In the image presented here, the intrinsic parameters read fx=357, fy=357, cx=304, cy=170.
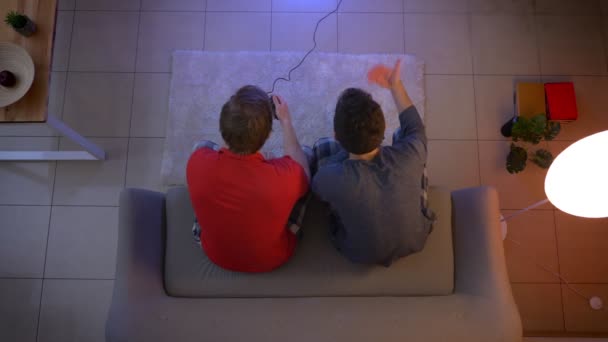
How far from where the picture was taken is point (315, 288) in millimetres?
1489

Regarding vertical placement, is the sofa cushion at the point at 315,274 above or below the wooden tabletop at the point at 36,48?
below

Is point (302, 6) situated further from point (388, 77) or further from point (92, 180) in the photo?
point (92, 180)

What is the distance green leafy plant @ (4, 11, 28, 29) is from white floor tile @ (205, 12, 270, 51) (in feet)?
3.23

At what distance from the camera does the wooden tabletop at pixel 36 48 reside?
4.92 feet

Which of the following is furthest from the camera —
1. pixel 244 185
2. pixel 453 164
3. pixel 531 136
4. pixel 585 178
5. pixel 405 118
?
pixel 453 164

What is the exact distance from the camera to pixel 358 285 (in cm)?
149

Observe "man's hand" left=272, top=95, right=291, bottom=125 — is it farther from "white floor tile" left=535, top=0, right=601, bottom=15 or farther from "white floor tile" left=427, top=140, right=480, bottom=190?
"white floor tile" left=535, top=0, right=601, bottom=15

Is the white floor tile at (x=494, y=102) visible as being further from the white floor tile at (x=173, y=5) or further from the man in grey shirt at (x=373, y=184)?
the white floor tile at (x=173, y=5)

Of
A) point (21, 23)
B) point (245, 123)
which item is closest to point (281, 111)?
point (245, 123)

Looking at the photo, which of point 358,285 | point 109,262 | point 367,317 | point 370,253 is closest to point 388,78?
point 370,253

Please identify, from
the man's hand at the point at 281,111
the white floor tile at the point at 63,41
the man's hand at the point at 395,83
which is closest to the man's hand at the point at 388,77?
the man's hand at the point at 395,83

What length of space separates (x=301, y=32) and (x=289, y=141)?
1.10 meters

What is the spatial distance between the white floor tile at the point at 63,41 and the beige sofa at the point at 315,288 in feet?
4.53

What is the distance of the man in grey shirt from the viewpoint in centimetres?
122
